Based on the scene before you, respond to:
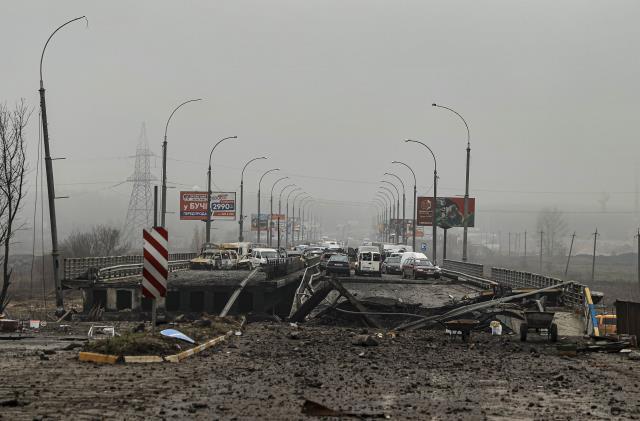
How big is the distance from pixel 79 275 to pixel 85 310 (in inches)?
119

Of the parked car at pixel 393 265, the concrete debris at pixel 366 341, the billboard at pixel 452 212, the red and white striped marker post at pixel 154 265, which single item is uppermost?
the billboard at pixel 452 212

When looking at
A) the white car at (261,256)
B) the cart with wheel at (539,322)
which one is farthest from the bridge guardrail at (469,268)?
the cart with wheel at (539,322)

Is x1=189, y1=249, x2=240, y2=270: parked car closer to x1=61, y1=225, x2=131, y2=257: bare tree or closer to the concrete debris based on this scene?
x1=61, y1=225, x2=131, y2=257: bare tree

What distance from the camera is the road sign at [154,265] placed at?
18.6 meters

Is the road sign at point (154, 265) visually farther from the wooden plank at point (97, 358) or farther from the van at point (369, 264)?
the van at point (369, 264)

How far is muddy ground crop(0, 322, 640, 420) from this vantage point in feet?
35.7

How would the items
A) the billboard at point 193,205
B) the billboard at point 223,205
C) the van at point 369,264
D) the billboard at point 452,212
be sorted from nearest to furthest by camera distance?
the van at point 369,264 < the billboard at point 452,212 < the billboard at point 193,205 < the billboard at point 223,205

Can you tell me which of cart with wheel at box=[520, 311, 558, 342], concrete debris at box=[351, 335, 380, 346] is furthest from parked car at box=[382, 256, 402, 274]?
concrete debris at box=[351, 335, 380, 346]

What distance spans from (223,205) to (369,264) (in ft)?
102

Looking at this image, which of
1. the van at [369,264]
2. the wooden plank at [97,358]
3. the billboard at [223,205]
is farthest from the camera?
the billboard at [223,205]

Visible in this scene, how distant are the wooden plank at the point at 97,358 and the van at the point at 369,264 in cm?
5344

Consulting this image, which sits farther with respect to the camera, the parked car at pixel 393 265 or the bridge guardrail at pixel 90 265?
the parked car at pixel 393 265

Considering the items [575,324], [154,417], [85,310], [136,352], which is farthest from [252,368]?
[85,310]

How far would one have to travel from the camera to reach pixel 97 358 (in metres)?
15.7
